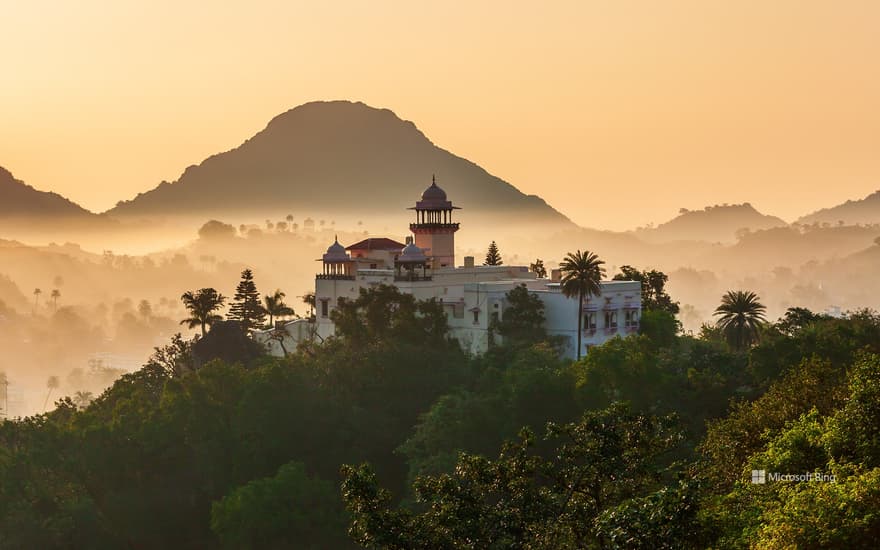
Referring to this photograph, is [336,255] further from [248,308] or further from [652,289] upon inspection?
[652,289]

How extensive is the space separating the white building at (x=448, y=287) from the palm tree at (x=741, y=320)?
5.13 m

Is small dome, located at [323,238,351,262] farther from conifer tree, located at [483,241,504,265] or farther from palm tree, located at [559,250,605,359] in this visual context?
conifer tree, located at [483,241,504,265]

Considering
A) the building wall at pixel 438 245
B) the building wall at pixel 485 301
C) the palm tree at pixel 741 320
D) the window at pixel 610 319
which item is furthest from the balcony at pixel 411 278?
the palm tree at pixel 741 320

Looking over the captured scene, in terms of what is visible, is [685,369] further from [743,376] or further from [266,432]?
[266,432]

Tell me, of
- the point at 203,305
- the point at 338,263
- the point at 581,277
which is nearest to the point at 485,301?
the point at 581,277

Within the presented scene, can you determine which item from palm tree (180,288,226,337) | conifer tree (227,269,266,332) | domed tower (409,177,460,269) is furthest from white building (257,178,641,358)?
palm tree (180,288,226,337)

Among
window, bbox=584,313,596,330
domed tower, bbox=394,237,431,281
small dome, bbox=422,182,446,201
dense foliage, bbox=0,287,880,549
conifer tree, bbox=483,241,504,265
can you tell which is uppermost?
small dome, bbox=422,182,446,201

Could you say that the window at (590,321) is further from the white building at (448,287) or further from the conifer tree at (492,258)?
the conifer tree at (492,258)

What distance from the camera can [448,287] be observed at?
6806 centimetres

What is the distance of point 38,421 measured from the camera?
58656 millimetres

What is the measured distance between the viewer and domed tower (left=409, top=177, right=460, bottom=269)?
74.8 m

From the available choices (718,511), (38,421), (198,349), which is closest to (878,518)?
(718,511)

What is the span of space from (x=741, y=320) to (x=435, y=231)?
768 inches

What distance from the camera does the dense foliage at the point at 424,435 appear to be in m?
25.9
